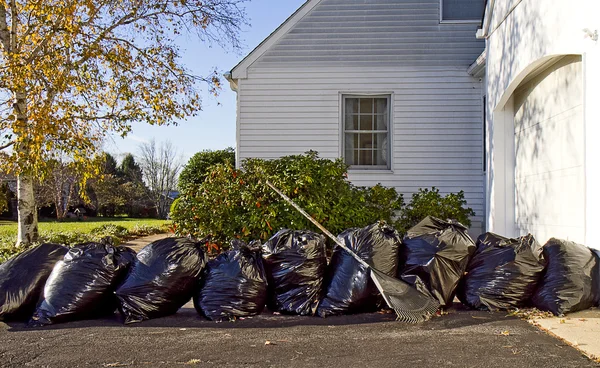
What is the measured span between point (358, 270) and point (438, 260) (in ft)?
2.40

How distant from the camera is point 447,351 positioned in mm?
3955

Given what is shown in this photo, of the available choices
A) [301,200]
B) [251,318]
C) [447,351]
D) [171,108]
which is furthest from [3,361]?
[171,108]

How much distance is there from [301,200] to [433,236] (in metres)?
3.29

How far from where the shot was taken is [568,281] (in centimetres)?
499

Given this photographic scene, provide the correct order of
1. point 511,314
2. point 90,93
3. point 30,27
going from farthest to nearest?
point 90,93 < point 30,27 < point 511,314

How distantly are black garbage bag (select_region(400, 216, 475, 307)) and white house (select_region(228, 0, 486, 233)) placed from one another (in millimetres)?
4844

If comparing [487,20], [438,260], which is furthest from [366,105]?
[438,260]

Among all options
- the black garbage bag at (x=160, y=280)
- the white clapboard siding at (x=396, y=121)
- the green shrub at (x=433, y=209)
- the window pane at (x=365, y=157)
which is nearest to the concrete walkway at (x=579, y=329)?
the black garbage bag at (x=160, y=280)

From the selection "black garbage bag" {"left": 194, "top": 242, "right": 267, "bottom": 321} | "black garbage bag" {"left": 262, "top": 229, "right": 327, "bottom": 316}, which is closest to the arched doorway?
"black garbage bag" {"left": 262, "top": 229, "right": 327, "bottom": 316}

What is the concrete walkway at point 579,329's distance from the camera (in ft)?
13.1

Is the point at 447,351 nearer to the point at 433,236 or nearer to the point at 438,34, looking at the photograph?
the point at 433,236

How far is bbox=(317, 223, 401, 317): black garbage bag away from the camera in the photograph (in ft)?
16.8

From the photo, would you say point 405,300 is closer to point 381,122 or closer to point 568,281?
point 568,281

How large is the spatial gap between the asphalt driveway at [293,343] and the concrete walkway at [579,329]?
0.31 ft
